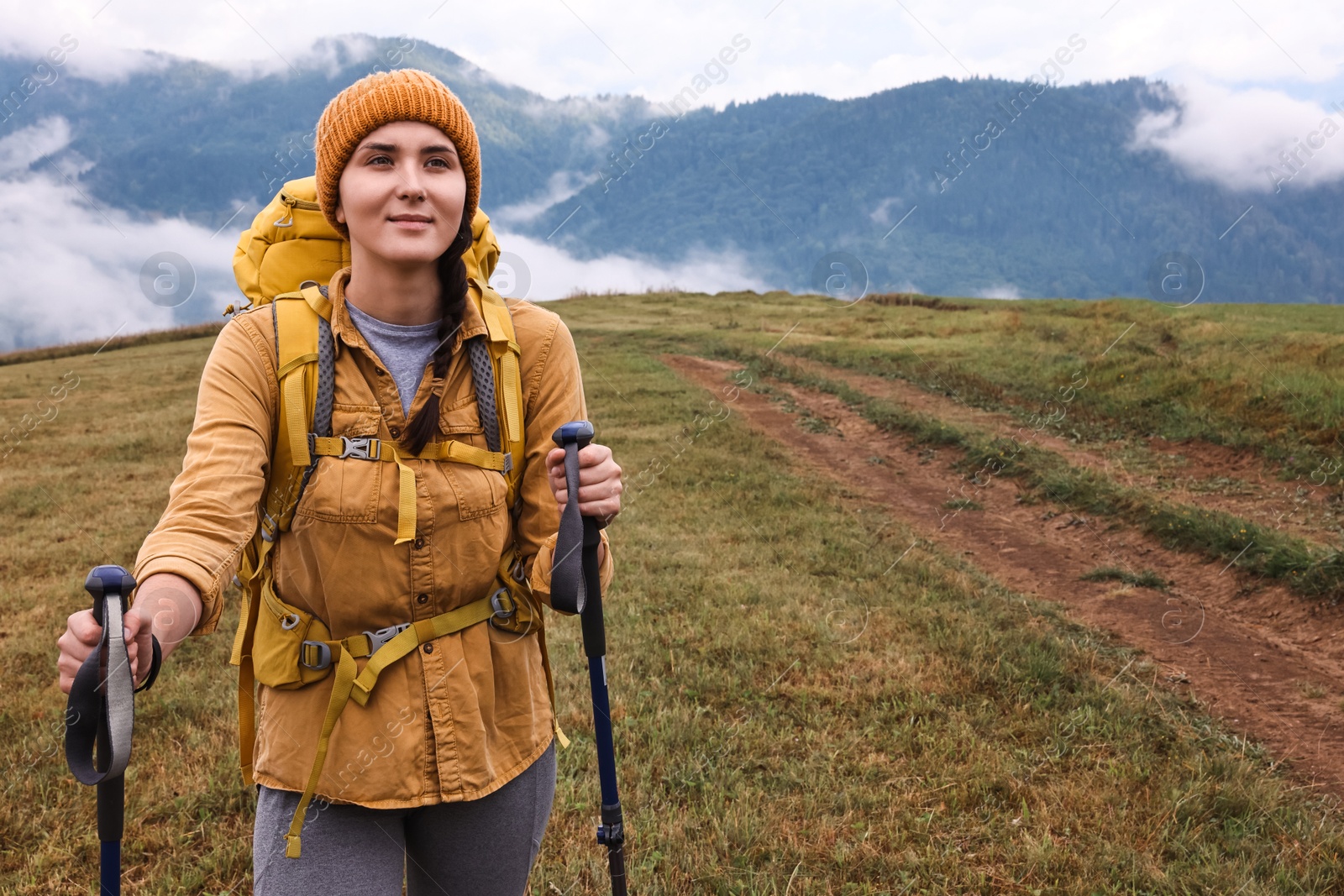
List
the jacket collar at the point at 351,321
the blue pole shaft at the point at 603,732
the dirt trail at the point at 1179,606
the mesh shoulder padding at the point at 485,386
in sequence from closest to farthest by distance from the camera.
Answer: the jacket collar at the point at 351,321, the mesh shoulder padding at the point at 485,386, the blue pole shaft at the point at 603,732, the dirt trail at the point at 1179,606

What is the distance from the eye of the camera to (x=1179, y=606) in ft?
25.3

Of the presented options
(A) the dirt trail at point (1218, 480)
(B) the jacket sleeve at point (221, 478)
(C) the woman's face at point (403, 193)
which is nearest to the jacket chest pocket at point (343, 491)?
(B) the jacket sleeve at point (221, 478)

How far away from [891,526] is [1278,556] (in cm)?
375

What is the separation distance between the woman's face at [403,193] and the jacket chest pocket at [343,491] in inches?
19.3

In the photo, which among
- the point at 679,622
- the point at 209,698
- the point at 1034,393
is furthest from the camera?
the point at 1034,393

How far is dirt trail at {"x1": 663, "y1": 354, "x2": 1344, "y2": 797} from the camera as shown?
5.79m

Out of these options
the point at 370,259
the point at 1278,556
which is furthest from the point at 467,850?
the point at 1278,556

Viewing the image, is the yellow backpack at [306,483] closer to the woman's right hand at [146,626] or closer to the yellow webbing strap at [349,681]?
the yellow webbing strap at [349,681]

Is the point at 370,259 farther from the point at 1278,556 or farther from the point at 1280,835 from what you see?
the point at 1278,556

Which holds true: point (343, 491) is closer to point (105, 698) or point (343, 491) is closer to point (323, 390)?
point (323, 390)

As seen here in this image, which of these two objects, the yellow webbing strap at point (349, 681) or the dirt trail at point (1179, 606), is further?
the dirt trail at point (1179, 606)

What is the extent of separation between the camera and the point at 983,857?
4.34 meters

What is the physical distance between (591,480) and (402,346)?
577mm

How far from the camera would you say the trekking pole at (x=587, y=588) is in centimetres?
198
